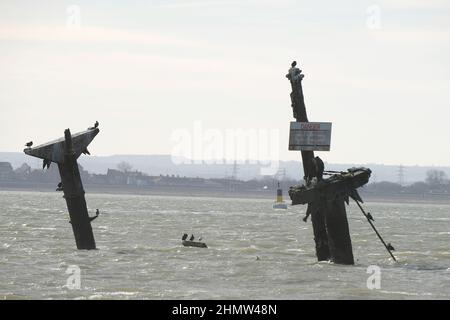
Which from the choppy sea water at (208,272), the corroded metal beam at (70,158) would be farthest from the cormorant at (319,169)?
the corroded metal beam at (70,158)

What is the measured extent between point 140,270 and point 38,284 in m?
5.69

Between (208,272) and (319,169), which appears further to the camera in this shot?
(208,272)

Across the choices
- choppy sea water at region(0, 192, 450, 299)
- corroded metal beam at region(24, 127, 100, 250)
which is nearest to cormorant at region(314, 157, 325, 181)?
choppy sea water at region(0, 192, 450, 299)

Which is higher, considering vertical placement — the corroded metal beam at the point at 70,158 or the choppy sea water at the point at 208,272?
the corroded metal beam at the point at 70,158

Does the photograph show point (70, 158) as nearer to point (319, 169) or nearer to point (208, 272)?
point (208, 272)

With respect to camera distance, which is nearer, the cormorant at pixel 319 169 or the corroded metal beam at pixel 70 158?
the cormorant at pixel 319 169

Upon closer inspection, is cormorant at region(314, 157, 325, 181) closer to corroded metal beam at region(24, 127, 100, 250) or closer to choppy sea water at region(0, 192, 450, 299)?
choppy sea water at region(0, 192, 450, 299)

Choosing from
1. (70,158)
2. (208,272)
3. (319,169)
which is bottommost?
(208,272)

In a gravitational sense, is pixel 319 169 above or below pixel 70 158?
below

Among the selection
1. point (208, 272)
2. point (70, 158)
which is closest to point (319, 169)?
point (208, 272)

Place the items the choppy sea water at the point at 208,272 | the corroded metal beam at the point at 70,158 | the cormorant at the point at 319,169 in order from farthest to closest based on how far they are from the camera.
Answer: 1. the corroded metal beam at the point at 70,158
2. the cormorant at the point at 319,169
3. the choppy sea water at the point at 208,272

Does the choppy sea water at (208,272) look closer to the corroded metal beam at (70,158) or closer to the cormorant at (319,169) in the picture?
the corroded metal beam at (70,158)
